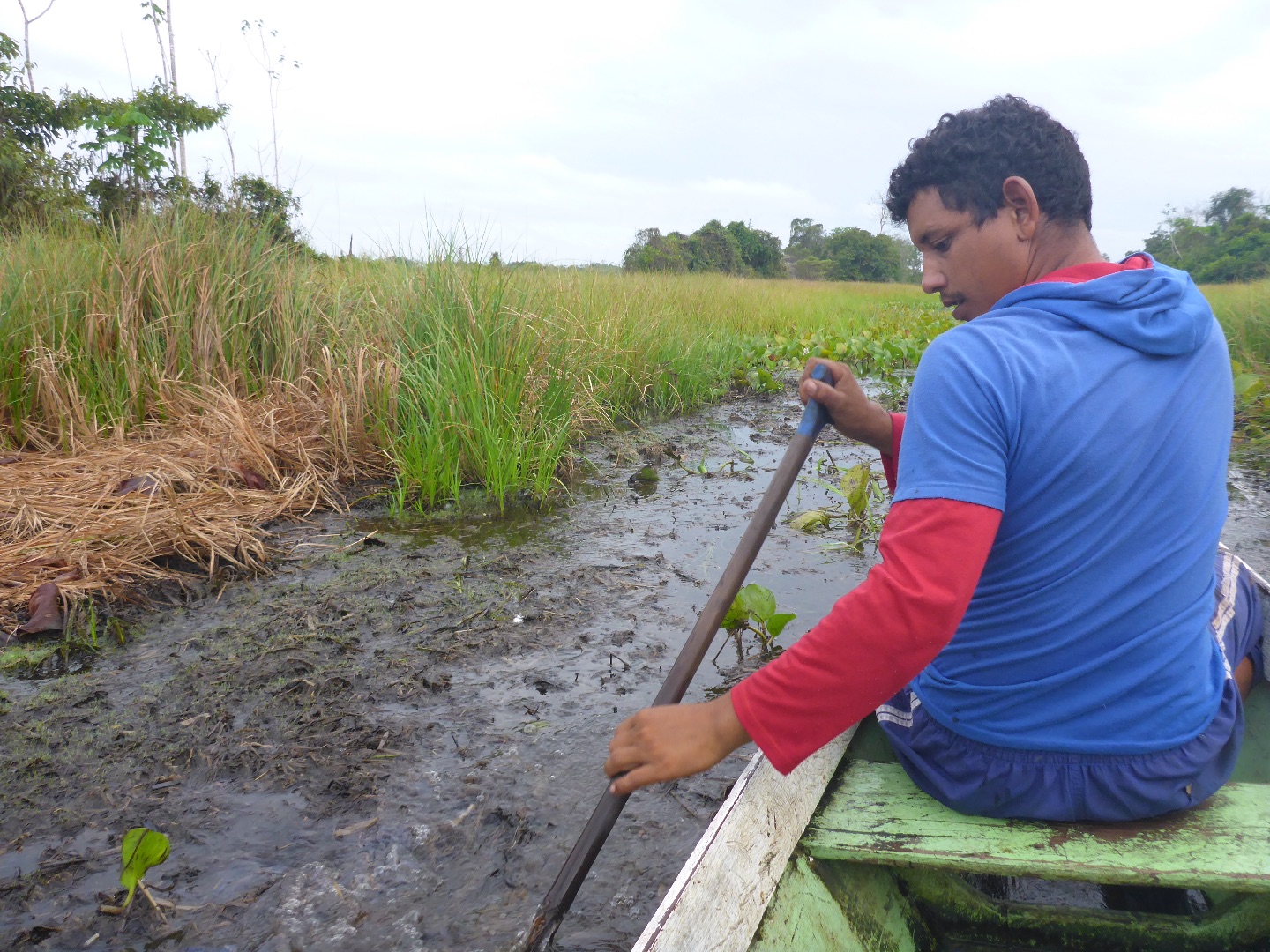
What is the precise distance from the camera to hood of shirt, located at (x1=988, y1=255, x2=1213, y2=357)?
117cm

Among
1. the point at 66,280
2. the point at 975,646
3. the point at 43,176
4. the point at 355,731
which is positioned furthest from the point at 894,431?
the point at 43,176

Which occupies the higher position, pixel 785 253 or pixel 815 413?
pixel 785 253

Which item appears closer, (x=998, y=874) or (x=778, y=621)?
(x=998, y=874)

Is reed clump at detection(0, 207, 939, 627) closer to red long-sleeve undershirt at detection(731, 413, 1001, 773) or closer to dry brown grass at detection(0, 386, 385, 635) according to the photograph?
dry brown grass at detection(0, 386, 385, 635)

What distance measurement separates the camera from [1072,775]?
4.28 feet

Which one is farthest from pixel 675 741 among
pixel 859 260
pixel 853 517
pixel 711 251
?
pixel 859 260

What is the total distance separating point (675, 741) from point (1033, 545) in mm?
595

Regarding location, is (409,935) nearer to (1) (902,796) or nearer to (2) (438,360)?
(1) (902,796)

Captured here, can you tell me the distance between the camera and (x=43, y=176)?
32.5ft

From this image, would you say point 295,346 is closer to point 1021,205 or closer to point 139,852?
point 139,852

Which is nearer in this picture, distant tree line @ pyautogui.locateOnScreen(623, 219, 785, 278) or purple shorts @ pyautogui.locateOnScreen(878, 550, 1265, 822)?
purple shorts @ pyautogui.locateOnScreen(878, 550, 1265, 822)

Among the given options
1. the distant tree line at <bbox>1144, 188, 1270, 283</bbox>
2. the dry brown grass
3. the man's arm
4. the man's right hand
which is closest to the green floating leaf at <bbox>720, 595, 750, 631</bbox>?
the man's right hand

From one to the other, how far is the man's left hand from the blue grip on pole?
2.13ft

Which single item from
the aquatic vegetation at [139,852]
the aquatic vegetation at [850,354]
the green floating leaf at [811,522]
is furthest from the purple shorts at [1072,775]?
the aquatic vegetation at [850,354]
